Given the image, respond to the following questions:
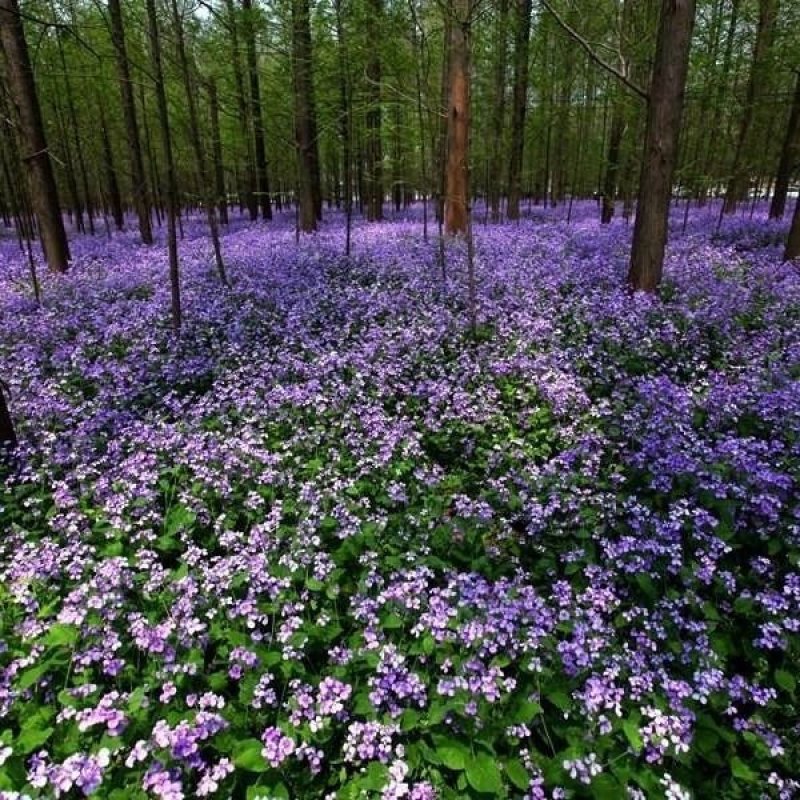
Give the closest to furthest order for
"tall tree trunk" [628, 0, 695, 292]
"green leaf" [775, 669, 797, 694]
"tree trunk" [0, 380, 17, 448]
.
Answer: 1. "green leaf" [775, 669, 797, 694]
2. "tree trunk" [0, 380, 17, 448]
3. "tall tree trunk" [628, 0, 695, 292]

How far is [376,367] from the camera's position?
6.11 m

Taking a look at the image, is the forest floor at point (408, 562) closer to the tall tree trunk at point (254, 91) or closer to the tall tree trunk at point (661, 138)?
the tall tree trunk at point (661, 138)

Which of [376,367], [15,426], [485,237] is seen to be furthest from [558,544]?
[485,237]

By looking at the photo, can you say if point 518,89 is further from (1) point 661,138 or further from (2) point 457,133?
(1) point 661,138

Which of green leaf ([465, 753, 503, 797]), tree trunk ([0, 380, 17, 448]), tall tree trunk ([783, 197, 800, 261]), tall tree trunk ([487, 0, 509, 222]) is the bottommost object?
green leaf ([465, 753, 503, 797])

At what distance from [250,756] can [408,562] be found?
1.46 m

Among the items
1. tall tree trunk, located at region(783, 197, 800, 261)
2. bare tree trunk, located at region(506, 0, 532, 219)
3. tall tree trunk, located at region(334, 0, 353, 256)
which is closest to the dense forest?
tall tree trunk, located at region(783, 197, 800, 261)

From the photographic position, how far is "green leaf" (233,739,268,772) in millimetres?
2398

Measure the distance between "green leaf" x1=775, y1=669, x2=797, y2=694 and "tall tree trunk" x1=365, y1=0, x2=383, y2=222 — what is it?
10.5 meters

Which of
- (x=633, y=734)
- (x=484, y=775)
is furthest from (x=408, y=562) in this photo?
(x=633, y=734)

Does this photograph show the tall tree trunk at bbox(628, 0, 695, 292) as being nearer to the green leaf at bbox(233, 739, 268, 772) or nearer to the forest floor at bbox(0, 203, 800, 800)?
the forest floor at bbox(0, 203, 800, 800)

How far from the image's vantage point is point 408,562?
3596 millimetres

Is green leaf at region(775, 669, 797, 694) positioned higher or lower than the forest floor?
lower

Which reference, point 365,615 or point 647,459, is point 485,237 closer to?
point 647,459
